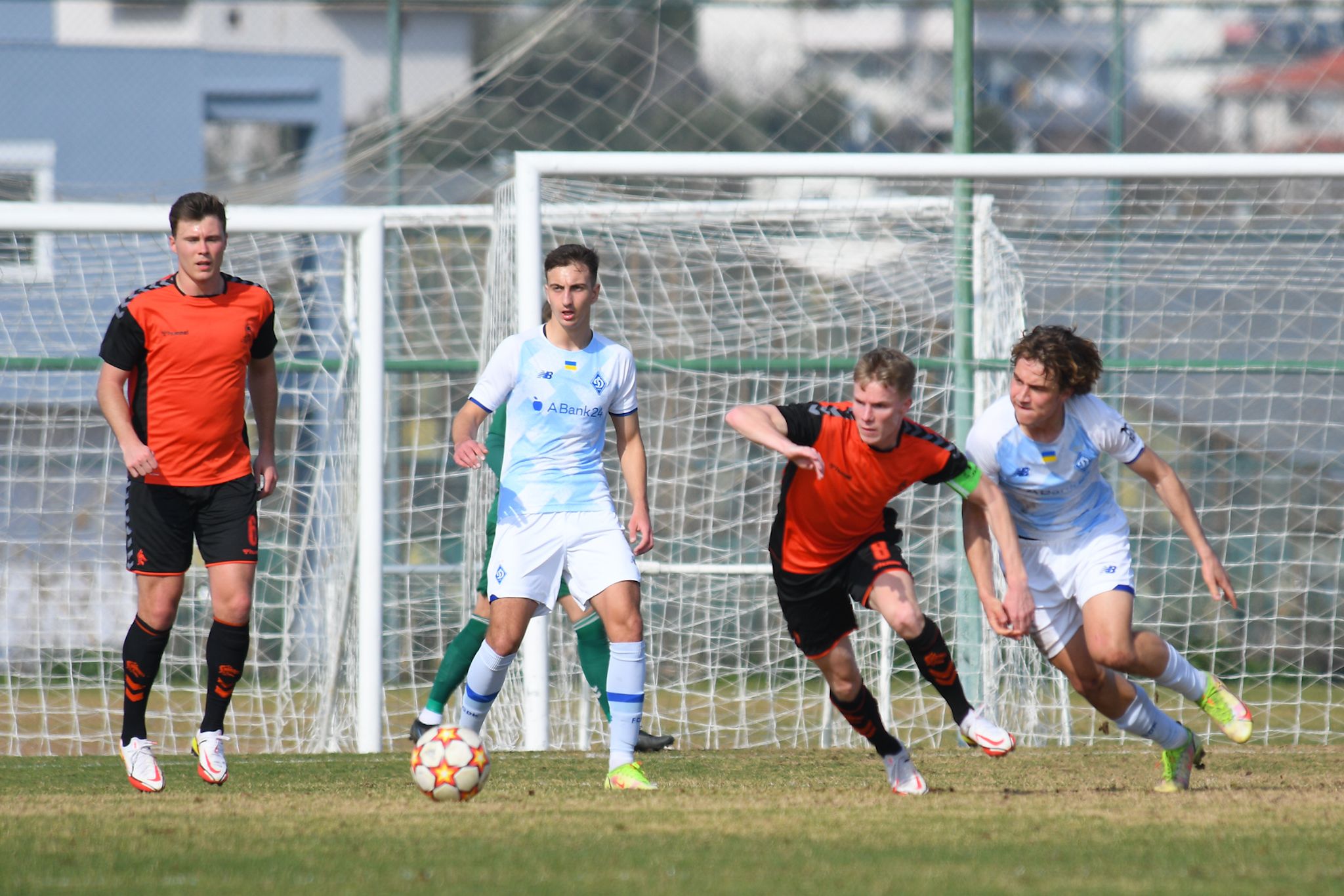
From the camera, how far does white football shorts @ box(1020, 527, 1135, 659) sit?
5691 mm

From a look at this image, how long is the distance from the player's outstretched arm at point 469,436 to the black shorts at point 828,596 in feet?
3.63

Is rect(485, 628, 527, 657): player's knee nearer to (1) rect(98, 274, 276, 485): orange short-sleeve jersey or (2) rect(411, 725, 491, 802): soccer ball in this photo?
(2) rect(411, 725, 491, 802): soccer ball

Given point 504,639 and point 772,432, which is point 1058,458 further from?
point 504,639

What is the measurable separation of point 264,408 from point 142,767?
138cm

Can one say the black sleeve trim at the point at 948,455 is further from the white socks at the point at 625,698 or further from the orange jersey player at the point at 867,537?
the white socks at the point at 625,698

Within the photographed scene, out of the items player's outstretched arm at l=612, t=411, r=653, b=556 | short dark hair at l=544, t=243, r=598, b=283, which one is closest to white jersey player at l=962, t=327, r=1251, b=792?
player's outstretched arm at l=612, t=411, r=653, b=556

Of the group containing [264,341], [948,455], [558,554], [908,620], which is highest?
[264,341]

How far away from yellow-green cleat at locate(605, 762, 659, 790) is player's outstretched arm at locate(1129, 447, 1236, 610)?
2.11 metres

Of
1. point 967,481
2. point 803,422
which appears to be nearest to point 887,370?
point 803,422

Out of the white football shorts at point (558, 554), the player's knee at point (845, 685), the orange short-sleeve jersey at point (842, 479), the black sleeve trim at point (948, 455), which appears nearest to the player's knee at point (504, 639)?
the white football shorts at point (558, 554)

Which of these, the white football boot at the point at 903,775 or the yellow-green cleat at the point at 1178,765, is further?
the yellow-green cleat at the point at 1178,765

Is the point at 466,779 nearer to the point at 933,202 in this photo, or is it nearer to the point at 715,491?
the point at 715,491

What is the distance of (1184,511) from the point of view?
18.3ft

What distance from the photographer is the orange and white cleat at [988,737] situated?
17.1ft
